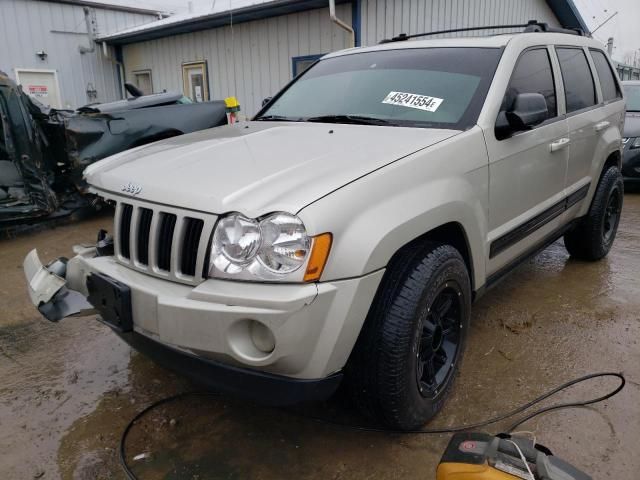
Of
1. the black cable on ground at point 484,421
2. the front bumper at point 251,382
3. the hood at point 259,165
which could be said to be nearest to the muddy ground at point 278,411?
the black cable on ground at point 484,421

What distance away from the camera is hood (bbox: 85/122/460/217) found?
6.25ft

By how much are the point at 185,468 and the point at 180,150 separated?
147cm

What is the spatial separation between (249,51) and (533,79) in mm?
7855

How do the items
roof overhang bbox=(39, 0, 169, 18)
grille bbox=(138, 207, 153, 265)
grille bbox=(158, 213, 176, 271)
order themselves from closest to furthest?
grille bbox=(158, 213, 176, 271) < grille bbox=(138, 207, 153, 265) < roof overhang bbox=(39, 0, 169, 18)

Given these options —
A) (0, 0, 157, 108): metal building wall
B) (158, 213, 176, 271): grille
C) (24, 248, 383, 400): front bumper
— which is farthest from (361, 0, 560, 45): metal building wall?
(0, 0, 157, 108): metal building wall

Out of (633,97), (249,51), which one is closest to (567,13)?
(633,97)

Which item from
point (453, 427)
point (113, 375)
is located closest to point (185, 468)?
point (113, 375)

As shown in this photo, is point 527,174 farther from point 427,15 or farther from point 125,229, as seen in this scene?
point 427,15

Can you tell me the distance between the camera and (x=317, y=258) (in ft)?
5.85

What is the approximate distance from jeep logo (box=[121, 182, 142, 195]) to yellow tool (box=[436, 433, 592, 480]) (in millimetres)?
1567

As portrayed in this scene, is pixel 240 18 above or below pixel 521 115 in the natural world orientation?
above

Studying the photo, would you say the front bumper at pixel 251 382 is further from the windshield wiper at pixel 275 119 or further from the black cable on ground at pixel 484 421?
the windshield wiper at pixel 275 119

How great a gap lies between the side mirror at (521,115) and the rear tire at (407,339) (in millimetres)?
787

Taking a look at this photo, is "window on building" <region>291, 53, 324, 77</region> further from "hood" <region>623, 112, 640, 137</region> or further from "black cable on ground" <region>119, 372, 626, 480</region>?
"black cable on ground" <region>119, 372, 626, 480</region>
